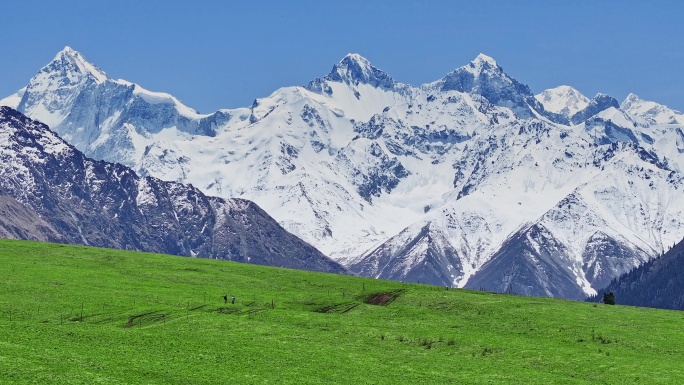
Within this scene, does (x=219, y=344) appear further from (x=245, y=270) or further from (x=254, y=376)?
(x=245, y=270)

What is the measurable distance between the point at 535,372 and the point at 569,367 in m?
5.10

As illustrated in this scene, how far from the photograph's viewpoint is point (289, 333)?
113 meters

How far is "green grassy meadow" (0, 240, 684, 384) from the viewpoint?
9050 centimetres

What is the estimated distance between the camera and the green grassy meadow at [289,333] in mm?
90500

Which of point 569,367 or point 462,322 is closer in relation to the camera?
point 569,367

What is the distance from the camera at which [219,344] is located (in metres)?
103

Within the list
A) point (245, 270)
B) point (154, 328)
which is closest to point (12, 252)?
point (245, 270)

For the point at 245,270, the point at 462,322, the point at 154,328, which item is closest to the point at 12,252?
the point at 245,270

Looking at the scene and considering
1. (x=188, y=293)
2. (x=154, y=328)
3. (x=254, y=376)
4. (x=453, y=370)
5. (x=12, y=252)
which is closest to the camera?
(x=254, y=376)

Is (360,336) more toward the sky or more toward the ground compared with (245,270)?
more toward the ground

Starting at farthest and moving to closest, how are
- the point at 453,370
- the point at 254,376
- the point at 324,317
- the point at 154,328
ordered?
the point at 324,317
the point at 154,328
the point at 453,370
the point at 254,376

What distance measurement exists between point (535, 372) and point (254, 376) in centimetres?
2635

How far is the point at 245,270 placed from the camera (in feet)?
600

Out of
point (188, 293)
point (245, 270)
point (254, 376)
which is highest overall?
point (245, 270)
